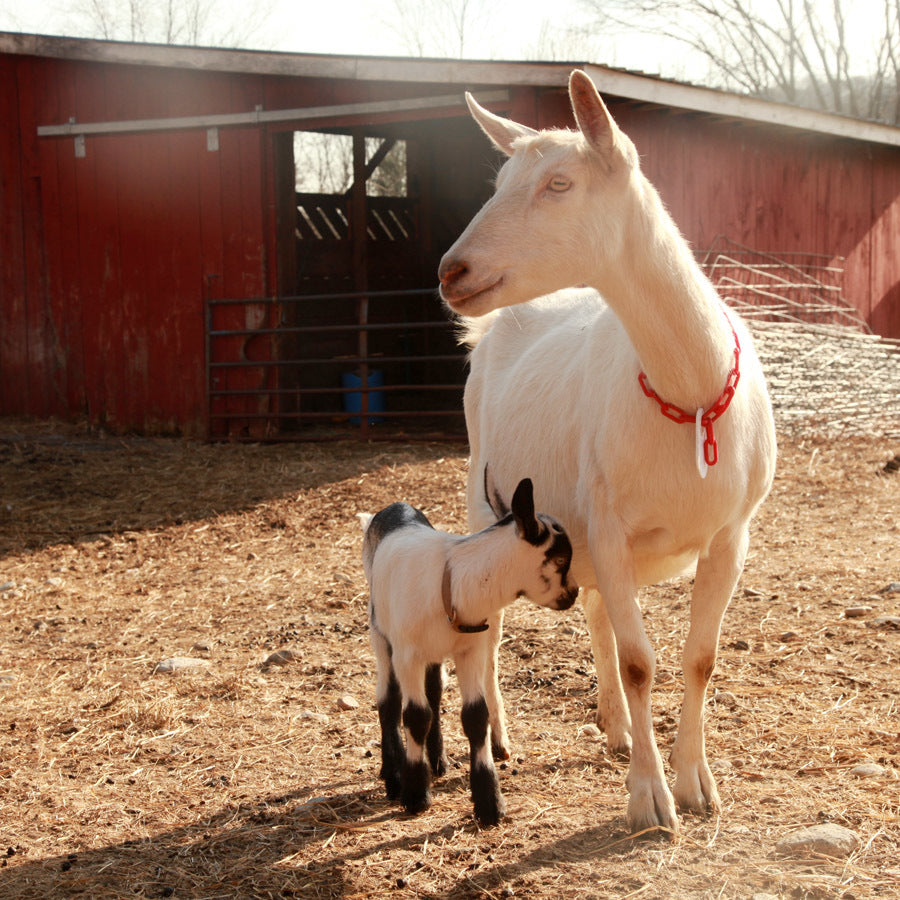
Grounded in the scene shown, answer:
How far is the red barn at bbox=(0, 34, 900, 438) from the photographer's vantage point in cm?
1124

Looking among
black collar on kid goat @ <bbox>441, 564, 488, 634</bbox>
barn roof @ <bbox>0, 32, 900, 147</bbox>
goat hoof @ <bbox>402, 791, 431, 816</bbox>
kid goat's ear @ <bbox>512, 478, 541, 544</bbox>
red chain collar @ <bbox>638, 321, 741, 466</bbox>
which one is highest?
barn roof @ <bbox>0, 32, 900, 147</bbox>

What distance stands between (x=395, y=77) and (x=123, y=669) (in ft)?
25.7

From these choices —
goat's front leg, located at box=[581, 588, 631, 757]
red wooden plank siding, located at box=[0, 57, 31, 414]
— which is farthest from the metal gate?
goat's front leg, located at box=[581, 588, 631, 757]

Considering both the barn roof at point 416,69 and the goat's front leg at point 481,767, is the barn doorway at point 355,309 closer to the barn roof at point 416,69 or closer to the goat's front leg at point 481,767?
the barn roof at point 416,69

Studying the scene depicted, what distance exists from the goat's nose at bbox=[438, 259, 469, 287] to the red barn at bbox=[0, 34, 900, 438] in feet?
26.3

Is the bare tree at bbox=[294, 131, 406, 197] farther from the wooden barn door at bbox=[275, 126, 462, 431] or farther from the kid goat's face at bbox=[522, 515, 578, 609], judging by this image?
the kid goat's face at bbox=[522, 515, 578, 609]

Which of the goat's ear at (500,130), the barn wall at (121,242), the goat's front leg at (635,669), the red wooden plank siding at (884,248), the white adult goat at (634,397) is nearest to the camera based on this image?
the white adult goat at (634,397)

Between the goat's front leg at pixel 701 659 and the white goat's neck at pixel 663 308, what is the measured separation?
0.53 metres

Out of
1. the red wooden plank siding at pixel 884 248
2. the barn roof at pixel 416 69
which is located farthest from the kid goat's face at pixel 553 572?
the red wooden plank siding at pixel 884 248

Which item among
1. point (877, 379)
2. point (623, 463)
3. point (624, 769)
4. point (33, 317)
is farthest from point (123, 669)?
point (877, 379)

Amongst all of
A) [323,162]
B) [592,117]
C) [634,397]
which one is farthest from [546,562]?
[323,162]

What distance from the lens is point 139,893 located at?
9.00ft

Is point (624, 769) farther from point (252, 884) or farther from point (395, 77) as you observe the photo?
point (395, 77)

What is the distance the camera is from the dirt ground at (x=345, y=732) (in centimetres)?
282
